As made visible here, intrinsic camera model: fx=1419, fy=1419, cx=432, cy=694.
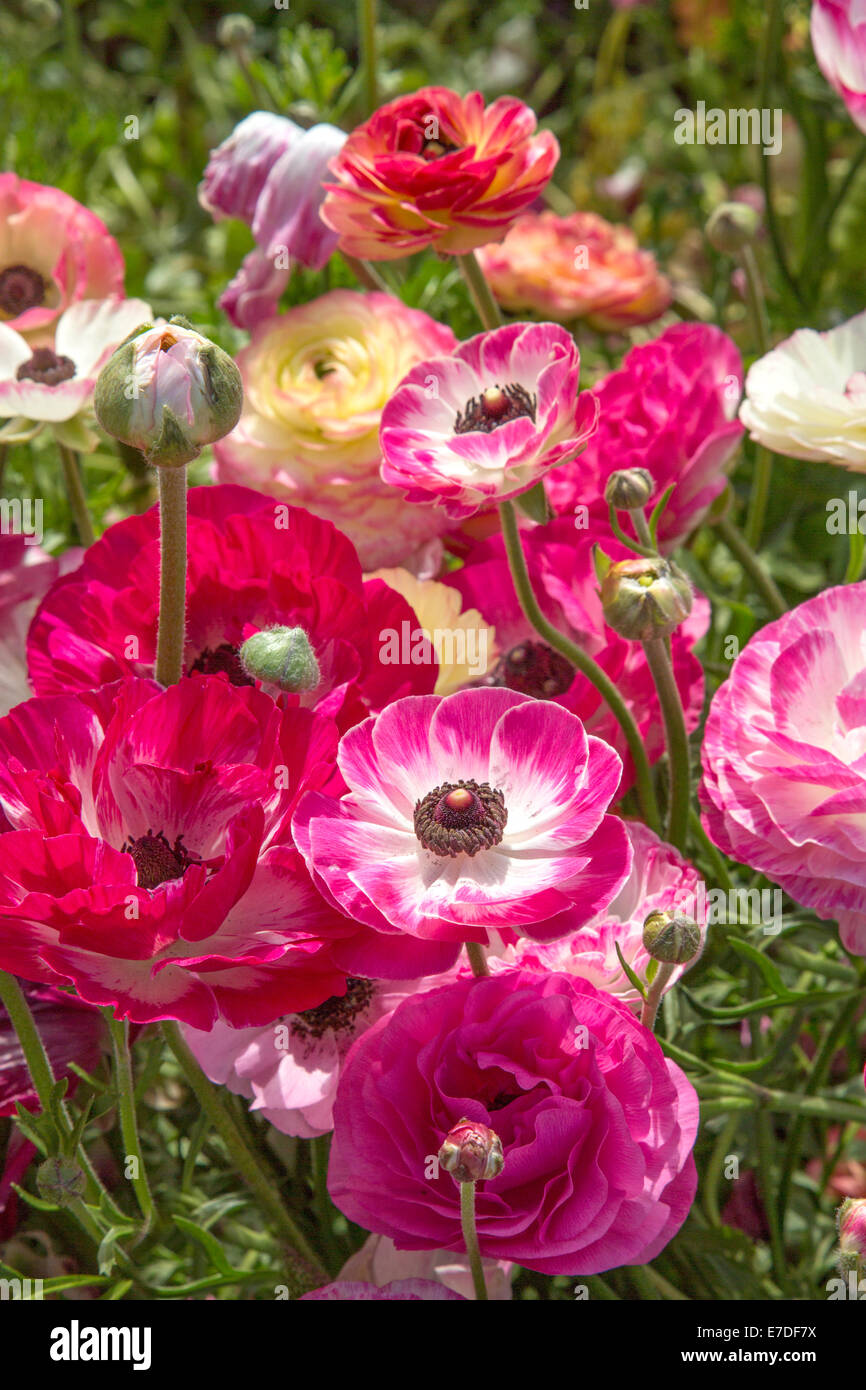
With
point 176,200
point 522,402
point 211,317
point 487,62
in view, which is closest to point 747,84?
point 487,62

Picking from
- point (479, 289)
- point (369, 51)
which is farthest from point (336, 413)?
point (369, 51)

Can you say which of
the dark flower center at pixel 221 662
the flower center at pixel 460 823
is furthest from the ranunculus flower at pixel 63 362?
the flower center at pixel 460 823

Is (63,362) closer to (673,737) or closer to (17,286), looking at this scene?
(17,286)

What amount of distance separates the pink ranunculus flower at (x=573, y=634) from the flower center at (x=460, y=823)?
0.23 feet

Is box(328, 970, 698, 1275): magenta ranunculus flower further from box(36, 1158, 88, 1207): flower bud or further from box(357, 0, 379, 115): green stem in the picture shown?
box(357, 0, 379, 115): green stem

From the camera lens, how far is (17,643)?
0.52 m

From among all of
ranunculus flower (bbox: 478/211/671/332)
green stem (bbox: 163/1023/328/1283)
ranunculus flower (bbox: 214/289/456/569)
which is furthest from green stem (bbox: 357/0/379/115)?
green stem (bbox: 163/1023/328/1283)

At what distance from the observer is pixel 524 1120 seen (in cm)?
41

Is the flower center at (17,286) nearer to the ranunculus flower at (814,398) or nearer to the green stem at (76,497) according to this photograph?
the green stem at (76,497)

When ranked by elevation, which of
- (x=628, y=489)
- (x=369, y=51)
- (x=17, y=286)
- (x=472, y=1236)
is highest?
(x=369, y=51)

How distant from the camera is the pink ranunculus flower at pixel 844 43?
0.54 m

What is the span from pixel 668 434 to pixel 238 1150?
0.30 m

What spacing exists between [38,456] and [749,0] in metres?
0.73

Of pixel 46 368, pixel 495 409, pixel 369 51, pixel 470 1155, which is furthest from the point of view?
pixel 369 51
